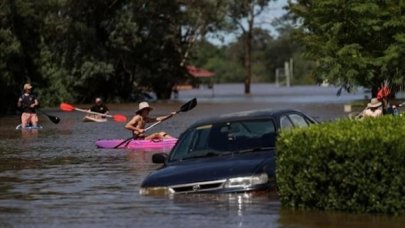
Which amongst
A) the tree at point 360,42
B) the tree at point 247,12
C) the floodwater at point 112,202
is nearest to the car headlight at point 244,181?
the floodwater at point 112,202

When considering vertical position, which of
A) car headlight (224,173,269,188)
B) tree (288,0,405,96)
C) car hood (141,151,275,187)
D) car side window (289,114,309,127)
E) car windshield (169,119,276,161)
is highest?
tree (288,0,405,96)

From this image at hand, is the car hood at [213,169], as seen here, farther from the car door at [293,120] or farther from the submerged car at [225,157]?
the car door at [293,120]

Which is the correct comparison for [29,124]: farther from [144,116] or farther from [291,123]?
[291,123]

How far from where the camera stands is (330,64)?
4988cm

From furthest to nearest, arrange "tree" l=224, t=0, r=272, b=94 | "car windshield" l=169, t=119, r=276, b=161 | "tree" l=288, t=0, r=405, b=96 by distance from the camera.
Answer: "tree" l=224, t=0, r=272, b=94 → "tree" l=288, t=0, r=405, b=96 → "car windshield" l=169, t=119, r=276, b=161

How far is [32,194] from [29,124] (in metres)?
21.3

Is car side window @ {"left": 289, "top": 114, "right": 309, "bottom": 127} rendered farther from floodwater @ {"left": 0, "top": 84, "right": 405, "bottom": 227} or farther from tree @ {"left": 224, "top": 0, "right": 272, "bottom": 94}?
tree @ {"left": 224, "top": 0, "right": 272, "bottom": 94}

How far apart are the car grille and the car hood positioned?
0.04 m

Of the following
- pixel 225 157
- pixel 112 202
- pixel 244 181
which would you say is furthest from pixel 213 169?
pixel 112 202

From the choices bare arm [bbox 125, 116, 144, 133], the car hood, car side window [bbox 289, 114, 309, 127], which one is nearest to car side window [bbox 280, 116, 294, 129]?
car side window [bbox 289, 114, 309, 127]

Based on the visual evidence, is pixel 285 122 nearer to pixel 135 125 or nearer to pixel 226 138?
pixel 226 138

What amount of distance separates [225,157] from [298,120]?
204 cm

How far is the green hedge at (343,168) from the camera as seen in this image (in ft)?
35.5

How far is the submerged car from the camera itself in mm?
12859
